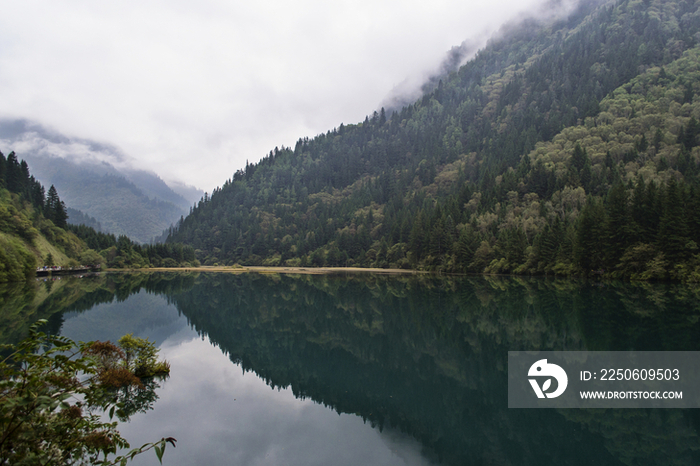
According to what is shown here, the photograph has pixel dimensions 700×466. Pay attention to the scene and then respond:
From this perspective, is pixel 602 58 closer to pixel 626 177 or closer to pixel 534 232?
pixel 626 177

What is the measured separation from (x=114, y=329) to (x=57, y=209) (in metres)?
112

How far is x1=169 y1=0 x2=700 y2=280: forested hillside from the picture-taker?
2363 inches

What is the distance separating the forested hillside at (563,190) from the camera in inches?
2363

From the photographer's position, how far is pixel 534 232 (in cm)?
8525

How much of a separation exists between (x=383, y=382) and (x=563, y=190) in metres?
98.6

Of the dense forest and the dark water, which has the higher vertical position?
the dense forest

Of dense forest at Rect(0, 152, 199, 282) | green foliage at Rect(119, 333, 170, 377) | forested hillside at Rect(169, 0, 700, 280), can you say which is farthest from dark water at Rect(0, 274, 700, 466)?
dense forest at Rect(0, 152, 199, 282)

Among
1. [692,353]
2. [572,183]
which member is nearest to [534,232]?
[572,183]

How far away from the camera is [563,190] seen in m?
97.2

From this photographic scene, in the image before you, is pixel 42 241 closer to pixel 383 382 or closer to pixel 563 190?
pixel 383 382

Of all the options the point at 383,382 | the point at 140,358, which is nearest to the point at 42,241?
the point at 140,358

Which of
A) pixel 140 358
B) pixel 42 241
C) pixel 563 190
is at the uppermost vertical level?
pixel 563 190

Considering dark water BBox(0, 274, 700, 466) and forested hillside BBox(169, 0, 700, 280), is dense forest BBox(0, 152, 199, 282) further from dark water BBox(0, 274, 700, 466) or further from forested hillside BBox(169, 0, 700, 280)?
forested hillside BBox(169, 0, 700, 280)

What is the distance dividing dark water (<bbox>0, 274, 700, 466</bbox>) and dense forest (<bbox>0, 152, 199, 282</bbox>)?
119 feet
